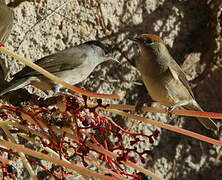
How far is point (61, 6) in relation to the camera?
2.38m

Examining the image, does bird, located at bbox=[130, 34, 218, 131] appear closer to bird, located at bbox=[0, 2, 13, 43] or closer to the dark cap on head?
the dark cap on head

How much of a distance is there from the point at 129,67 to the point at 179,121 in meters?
0.42

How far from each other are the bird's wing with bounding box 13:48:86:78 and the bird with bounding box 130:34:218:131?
277mm

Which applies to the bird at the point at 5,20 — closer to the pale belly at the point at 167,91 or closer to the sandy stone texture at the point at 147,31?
the sandy stone texture at the point at 147,31

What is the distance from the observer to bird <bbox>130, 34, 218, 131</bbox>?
2.14 metres

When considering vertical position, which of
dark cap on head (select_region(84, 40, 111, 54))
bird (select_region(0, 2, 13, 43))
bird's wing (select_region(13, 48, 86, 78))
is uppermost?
bird (select_region(0, 2, 13, 43))

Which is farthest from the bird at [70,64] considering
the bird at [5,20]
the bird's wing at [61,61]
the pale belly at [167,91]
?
the pale belly at [167,91]

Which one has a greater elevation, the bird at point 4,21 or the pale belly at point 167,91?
the bird at point 4,21

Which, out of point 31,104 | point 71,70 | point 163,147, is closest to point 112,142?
point 163,147

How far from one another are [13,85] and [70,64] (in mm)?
391

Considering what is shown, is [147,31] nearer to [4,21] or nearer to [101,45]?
[101,45]

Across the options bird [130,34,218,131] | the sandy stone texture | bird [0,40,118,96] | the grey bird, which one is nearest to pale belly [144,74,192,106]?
bird [130,34,218,131]

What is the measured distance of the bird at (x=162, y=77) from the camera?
2.14m

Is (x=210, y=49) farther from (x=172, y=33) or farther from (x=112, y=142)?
(x=112, y=142)
